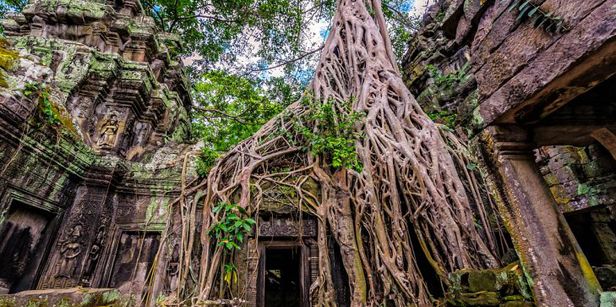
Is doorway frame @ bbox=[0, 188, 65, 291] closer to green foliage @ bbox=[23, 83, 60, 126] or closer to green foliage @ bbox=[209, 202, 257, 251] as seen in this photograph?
green foliage @ bbox=[23, 83, 60, 126]

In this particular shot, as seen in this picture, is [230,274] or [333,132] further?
[333,132]

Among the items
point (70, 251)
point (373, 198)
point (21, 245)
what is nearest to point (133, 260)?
point (70, 251)

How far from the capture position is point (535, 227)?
1.39 metres

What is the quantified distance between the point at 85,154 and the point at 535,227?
15.0 ft

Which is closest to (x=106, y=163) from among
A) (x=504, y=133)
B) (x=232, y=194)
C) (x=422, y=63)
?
(x=232, y=194)

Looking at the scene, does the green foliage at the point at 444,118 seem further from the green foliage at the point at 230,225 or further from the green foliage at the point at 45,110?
the green foliage at the point at 45,110

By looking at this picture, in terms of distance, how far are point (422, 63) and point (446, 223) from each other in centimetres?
437

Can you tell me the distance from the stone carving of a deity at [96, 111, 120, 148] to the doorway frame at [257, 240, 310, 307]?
8.85 ft

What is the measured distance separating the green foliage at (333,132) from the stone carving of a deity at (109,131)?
8.86 feet

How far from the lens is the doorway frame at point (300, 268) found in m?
3.16

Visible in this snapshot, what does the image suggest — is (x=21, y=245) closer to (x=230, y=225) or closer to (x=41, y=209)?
(x=41, y=209)

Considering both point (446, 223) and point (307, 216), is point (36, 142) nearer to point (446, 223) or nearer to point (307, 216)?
point (307, 216)

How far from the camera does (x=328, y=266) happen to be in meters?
2.91

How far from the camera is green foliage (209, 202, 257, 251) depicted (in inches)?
104
